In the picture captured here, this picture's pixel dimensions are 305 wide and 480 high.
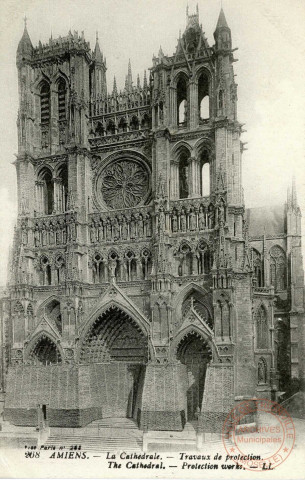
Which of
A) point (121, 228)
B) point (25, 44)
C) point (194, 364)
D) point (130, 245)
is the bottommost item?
point (194, 364)

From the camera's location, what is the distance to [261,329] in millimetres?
38594

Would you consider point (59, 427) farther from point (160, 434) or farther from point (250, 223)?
point (250, 223)

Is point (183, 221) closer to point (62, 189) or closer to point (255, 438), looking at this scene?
point (62, 189)

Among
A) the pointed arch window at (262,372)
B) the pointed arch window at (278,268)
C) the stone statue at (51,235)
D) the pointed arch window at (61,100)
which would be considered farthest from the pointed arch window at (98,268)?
the pointed arch window at (278,268)

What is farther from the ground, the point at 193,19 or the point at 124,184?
the point at 193,19

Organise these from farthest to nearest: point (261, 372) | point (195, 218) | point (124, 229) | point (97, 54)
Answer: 1. point (261, 372)
2. point (97, 54)
3. point (124, 229)
4. point (195, 218)

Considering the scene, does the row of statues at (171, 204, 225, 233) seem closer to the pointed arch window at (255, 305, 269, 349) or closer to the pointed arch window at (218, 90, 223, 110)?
the pointed arch window at (218, 90, 223, 110)

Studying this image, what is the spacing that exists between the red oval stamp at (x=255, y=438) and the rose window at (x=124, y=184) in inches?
481

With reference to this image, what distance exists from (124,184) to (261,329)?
14859mm

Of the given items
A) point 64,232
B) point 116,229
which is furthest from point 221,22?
point 64,232

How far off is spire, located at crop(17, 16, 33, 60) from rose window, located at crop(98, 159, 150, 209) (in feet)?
27.6

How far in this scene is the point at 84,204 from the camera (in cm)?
3108

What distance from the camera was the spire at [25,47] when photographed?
1298 inches

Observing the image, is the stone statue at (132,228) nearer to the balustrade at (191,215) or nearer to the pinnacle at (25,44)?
the balustrade at (191,215)
